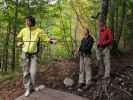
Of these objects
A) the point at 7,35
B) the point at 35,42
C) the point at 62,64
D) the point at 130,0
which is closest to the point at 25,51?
the point at 35,42

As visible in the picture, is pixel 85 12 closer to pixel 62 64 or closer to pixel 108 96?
pixel 62 64

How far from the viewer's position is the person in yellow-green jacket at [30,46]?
1041 centimetres

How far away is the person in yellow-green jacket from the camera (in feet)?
34.2

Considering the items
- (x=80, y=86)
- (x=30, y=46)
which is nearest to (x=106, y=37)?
(x=80, y=86)

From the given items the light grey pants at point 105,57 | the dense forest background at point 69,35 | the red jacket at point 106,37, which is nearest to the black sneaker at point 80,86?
the dense forest background at point 69,35

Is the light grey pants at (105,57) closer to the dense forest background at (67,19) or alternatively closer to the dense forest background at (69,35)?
the dense forest background at (69,35)

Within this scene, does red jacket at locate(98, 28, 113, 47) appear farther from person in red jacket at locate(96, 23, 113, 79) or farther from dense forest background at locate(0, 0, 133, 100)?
dense forest background at locate(0, 0, 133, 100)

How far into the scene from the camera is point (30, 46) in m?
10.5

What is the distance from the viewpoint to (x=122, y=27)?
22.1m

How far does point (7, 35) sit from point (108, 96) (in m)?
17.7

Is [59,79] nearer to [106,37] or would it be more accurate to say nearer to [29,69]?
[106,37]

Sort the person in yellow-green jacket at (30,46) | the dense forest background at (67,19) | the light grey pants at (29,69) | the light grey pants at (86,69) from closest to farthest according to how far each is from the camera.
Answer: the person in yellow-green jacket at (30,46) → the light grey pants at (29,69) → the light grey pants at (86,69) → the dense forest background at (67,19)

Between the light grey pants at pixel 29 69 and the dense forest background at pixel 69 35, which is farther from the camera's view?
the dense forest background at pixel 69 35

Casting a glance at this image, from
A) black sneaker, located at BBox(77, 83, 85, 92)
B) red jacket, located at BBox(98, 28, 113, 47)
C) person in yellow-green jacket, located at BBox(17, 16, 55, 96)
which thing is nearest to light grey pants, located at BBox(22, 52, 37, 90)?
person in yellow-green jacket, located at BBox(17, 16, 55, 96)
